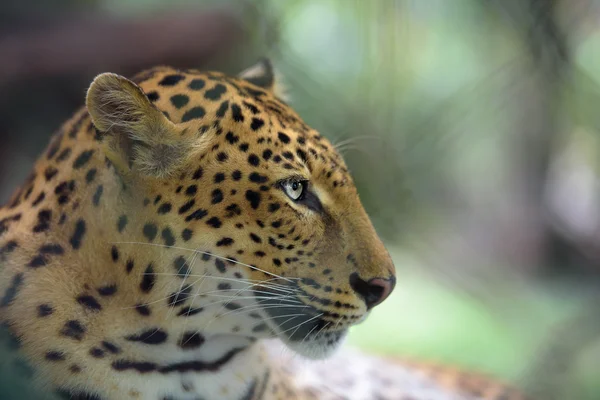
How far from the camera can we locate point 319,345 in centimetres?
162

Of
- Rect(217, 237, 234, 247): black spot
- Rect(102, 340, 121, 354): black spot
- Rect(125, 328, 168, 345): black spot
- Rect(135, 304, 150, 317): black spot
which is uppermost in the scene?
Rect(217, 237, 234, 247): black spot

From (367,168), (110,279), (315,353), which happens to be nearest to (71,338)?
(110,279)

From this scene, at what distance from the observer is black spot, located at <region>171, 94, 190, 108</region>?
5.01 feet

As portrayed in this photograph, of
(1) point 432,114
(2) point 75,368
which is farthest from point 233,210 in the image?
(1) point 432,114

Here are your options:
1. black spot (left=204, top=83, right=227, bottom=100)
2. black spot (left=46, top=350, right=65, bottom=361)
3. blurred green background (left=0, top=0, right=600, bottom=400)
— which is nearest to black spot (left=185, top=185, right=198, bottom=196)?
black spot (left=204, top=83, right=227, bottom=100)

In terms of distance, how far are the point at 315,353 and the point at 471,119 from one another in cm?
296

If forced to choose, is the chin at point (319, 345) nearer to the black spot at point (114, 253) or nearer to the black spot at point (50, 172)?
the black spot at point (114, 253)

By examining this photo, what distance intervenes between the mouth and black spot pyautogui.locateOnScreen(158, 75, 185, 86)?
1.68 feet

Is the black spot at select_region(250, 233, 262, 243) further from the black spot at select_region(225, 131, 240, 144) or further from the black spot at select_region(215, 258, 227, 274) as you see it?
the black spot at select_region(225, 131, 240, 144)

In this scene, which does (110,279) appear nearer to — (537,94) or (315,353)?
(315,353)

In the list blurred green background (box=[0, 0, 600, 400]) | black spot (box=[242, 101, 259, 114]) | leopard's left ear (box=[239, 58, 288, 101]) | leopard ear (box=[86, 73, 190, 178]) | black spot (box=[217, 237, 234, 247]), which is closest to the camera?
leopard ear (box=[86, 73, 190, 178])

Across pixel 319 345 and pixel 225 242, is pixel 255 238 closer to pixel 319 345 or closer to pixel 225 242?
pixel 225 242

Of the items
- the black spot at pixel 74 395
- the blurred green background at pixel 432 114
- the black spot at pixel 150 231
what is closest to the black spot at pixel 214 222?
the black spot at pixel 150 231

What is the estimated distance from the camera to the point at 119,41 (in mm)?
3561
